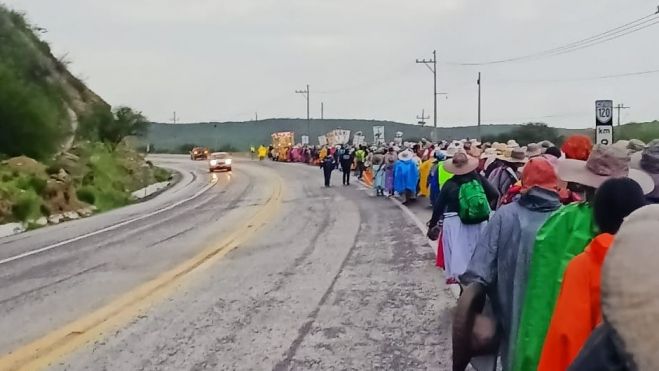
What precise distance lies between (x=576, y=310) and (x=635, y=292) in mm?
1212

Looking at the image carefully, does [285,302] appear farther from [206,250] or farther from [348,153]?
[348,153]

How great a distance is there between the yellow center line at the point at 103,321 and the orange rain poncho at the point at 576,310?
17.9ft

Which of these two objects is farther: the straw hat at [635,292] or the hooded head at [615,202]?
the hooded head at [615,202]

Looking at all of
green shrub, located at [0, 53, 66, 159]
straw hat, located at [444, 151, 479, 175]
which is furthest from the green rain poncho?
green shrub, located at [0, 53, 66, 159]

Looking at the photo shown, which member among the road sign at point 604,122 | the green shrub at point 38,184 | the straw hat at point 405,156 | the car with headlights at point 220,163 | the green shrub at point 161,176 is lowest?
the green shrub at point 161,176

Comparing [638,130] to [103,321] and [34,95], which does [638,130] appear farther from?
[103,321]

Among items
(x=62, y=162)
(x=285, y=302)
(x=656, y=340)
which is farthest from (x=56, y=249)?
(x=62, y=162)

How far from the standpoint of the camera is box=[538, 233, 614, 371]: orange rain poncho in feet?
11.4

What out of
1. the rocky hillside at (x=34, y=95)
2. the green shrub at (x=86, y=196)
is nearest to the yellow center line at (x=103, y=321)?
the green shrub at (x=86, y=196)

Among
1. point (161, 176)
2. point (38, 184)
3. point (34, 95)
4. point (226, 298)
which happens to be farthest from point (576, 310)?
point (161, 176)

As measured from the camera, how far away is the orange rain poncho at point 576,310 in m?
3.47

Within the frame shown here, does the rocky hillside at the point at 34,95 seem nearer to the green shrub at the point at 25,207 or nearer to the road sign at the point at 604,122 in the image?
the green shrub at the point at 25,207

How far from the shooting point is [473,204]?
32.1 ft

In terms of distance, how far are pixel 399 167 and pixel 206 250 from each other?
14.1 m
